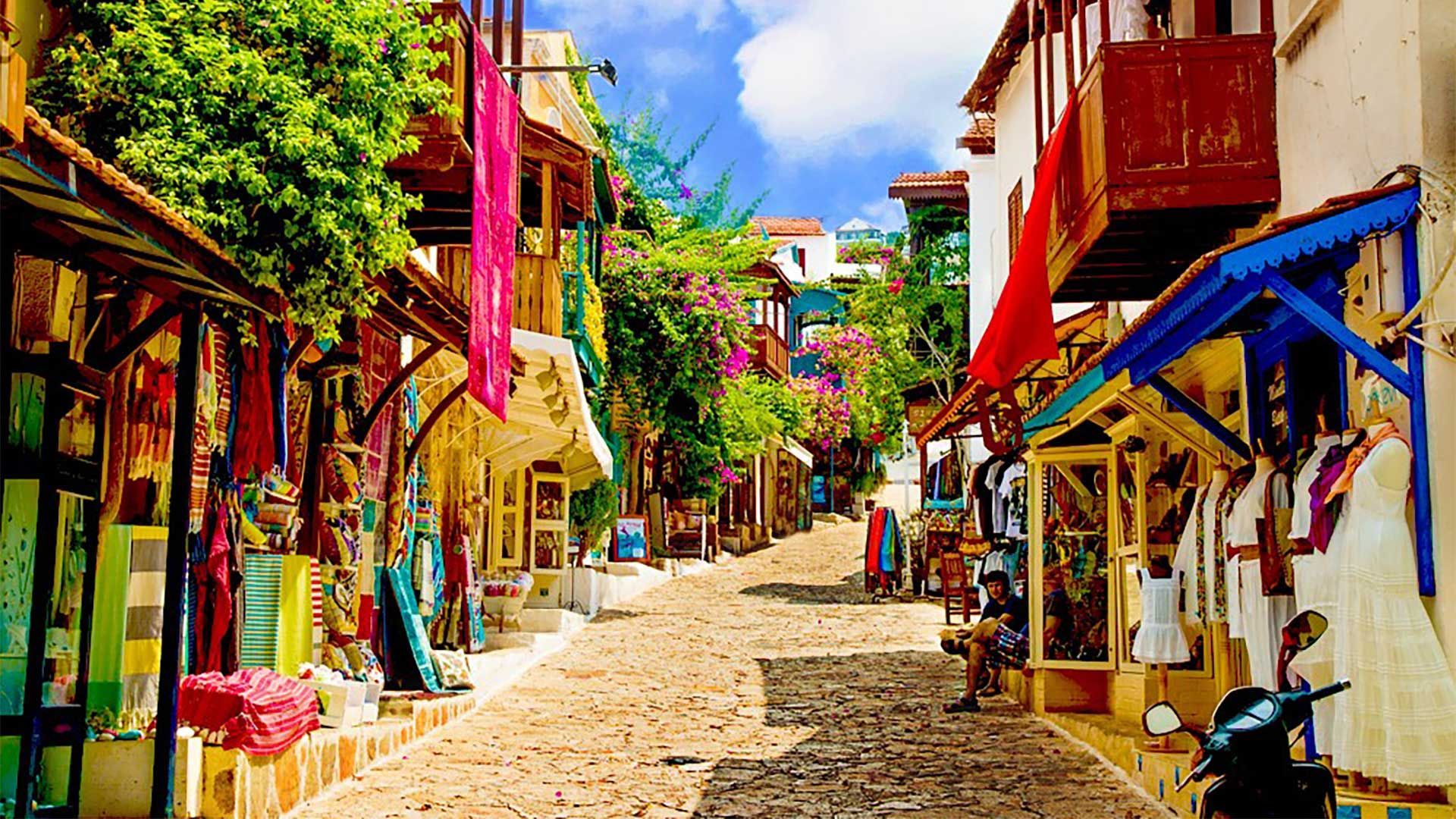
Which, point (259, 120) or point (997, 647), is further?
point (997, 647)

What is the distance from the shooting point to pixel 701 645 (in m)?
20.5

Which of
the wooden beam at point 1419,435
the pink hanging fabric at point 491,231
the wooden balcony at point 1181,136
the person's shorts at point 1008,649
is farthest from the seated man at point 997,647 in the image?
the wooden beam at point 1419,435

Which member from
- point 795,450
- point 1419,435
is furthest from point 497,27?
point 795,450

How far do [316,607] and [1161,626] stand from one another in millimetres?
6326

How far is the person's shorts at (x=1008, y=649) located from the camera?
14594 millimetres

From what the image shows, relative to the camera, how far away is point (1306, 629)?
18.3 feet

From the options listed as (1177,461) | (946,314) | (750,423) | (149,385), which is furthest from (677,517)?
(149,385)

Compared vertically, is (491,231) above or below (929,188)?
below

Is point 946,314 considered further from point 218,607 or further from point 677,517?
point 218,607

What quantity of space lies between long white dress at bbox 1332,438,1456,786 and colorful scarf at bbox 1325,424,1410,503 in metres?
0.05

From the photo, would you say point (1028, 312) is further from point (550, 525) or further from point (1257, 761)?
point (550, 525)

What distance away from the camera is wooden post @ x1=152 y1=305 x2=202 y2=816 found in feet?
25.1

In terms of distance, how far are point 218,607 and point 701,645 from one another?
11.3 m

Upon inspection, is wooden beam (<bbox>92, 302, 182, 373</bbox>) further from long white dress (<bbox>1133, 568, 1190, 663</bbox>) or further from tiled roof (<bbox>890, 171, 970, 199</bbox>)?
tiled roof (<bbox>890, 171, 970, 199</bbox>)
